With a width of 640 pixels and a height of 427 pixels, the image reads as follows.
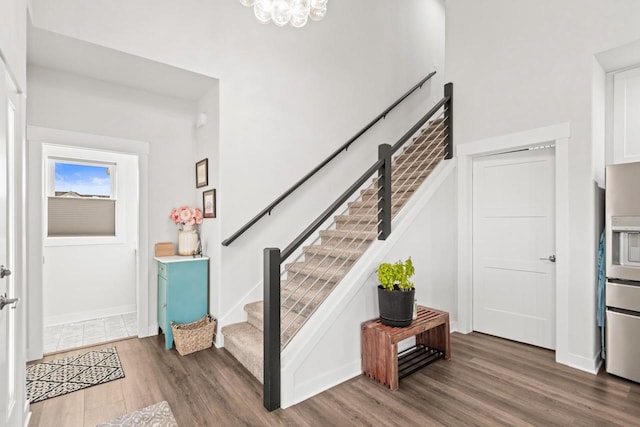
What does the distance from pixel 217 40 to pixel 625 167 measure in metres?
3.80

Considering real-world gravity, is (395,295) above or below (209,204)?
below

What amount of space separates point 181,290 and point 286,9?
272 centimetres

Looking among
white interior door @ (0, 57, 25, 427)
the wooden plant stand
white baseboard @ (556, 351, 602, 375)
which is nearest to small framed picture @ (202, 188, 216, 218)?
white interior door @ (0, 57, 25, 427)

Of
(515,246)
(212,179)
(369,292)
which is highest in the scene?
(212,179)

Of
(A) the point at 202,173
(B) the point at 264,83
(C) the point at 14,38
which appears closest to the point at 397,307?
(A) the point at 202,173

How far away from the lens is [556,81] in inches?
120

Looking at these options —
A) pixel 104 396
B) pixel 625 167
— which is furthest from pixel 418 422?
pixel 625 167

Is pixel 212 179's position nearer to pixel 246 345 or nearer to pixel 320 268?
pixel 320 268

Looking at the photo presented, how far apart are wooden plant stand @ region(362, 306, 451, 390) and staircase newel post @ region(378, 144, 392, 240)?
0.78 m

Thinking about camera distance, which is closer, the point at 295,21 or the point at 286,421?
the point at 286,421

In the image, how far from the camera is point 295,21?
2439 mm

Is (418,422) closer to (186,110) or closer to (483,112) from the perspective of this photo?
(483,112)

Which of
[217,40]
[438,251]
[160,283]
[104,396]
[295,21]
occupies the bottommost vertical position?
[104,396]

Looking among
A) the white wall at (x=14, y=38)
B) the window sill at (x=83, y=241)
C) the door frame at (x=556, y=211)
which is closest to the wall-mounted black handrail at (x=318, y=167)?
the door frame at (x=556, y=211)
